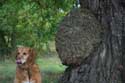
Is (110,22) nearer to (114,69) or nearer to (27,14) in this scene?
(114,69)

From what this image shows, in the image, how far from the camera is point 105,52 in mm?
5316

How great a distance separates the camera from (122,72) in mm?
5273

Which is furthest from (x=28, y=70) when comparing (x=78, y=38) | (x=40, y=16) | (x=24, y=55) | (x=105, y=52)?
(x=40, y=16)

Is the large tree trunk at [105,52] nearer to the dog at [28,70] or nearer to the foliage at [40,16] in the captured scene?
the dog at [28,70]

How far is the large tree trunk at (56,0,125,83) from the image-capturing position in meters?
5.24

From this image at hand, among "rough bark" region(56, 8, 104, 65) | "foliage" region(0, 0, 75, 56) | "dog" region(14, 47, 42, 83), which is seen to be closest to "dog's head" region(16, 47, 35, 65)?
"dog" region(14, 47, 42, 83)

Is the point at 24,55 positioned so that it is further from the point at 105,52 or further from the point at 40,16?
the point at 40,16

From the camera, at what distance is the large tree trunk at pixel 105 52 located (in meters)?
5.24

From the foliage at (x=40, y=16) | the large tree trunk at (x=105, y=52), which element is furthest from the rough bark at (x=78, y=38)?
the foliage at (x=40, y=16)

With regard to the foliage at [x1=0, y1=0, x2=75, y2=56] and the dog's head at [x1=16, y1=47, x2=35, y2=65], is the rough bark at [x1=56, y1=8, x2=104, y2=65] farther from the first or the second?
the foliage at [x1=0, y1=0, x2=75, y2=56]

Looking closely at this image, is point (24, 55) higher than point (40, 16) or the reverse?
the reverse

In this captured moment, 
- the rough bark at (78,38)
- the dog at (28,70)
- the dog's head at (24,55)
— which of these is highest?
the rough bark at (78,38)

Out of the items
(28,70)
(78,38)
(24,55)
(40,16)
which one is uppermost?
(40,16)

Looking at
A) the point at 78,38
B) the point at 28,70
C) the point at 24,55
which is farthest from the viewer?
→ the point at 28,70
